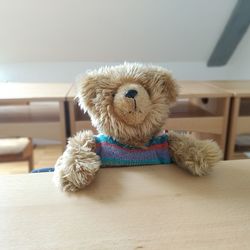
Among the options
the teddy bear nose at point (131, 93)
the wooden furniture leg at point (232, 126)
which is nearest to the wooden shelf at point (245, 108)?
the wooden furniture leg at point (232, 126)

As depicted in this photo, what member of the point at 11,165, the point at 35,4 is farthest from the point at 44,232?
the point at 11,165

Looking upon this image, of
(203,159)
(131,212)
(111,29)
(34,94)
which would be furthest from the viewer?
(111,29)

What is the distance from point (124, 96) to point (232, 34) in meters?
1.63

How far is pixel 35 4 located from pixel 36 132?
85cm

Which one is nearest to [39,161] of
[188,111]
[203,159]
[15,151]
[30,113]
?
[15,151]

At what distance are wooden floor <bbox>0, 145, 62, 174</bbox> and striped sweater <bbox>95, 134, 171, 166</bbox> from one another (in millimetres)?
1404

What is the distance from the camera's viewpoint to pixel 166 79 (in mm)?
586

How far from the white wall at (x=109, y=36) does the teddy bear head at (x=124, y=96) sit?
1.11m

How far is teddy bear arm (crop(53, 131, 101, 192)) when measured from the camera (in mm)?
484

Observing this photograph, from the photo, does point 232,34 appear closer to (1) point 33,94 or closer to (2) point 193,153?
(1) point 33,94

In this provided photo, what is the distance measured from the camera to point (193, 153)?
0.56 meters

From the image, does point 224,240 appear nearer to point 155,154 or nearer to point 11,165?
point 155,154

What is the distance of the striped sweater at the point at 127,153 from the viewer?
60cm

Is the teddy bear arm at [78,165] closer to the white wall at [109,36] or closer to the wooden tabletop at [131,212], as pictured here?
the wooden tabletop at [131,212]
